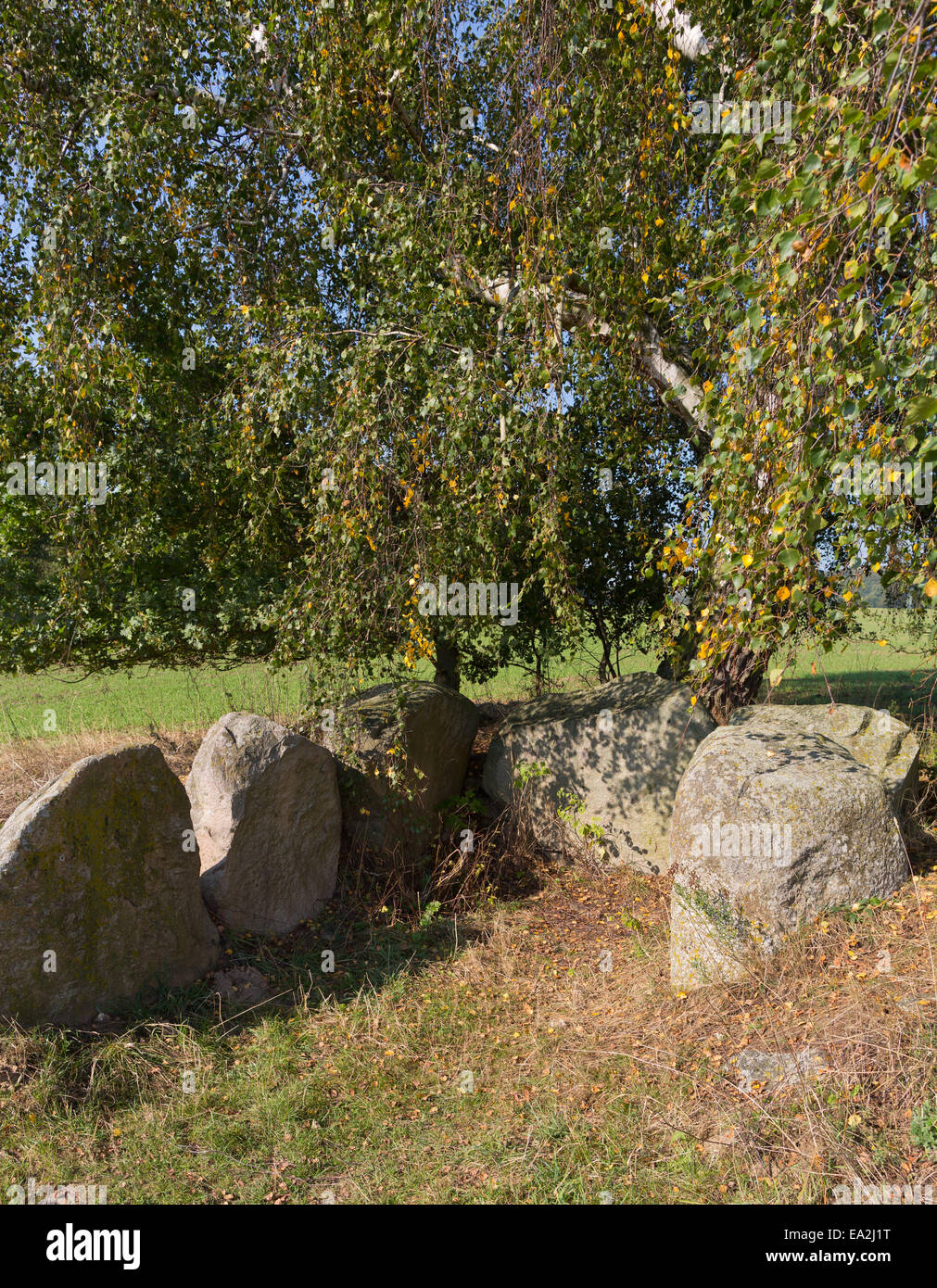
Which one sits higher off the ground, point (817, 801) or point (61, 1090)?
point (817, 801)

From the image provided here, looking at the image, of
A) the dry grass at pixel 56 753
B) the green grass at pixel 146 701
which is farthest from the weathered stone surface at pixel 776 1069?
the dry grass at pixel 56 753

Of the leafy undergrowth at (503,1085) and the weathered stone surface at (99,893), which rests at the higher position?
the weathered stone surface at (99,893)

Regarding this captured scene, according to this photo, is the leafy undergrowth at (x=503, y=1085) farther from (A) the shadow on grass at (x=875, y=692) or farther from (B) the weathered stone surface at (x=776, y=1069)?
(A) the shadow on grass at (x=875, y=692)

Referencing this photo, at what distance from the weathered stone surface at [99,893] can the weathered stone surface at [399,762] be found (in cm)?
147

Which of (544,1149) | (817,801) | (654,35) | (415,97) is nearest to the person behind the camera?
(544,1149)

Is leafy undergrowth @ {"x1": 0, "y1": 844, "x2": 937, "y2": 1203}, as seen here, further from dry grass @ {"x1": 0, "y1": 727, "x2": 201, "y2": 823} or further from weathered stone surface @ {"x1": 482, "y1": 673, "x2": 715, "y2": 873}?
dry grass @ {"x1": 0, "y1": 727, "x2": 201, "y2": 823}

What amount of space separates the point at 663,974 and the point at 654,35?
20.2 ft

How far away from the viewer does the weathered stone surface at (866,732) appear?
631cm

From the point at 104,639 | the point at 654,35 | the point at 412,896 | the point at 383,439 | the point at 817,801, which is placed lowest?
the point at 412,896

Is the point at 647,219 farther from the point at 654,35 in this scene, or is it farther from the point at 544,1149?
the point at 544,1149
